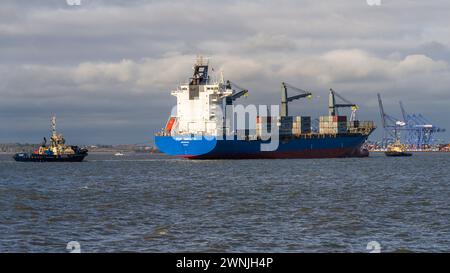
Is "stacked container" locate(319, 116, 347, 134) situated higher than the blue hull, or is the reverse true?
"stacked container" locate(319, 116, 347, 134)

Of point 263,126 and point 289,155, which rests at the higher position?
point 263,126

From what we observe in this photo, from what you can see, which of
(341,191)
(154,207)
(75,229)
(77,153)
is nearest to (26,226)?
(75,229)

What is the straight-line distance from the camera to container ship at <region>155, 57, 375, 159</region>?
9656 cm

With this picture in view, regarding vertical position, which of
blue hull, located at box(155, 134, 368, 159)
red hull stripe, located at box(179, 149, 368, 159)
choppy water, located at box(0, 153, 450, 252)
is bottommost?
choppy water, located at box(0, 153, 450, 252)

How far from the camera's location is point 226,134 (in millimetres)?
98375

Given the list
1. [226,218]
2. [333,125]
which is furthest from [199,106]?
[226,218]

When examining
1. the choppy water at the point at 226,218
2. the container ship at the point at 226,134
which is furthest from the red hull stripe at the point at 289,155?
the choppy water at the point at 226,218

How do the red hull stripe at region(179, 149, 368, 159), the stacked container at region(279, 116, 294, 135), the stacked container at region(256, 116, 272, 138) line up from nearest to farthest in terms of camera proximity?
the red hull stripe at region(179, 149, 368, 159) → the stacked container at region(256, 116, 272, 138) → the stacked container at region(279, 116, 294, 135)

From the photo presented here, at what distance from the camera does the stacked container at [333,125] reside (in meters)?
116

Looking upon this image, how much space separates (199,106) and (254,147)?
35.5 ft

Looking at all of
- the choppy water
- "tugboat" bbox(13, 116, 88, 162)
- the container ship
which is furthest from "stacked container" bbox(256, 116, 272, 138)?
the choppy water

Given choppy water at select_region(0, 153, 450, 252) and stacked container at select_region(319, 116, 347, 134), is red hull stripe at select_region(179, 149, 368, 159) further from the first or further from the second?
choppy water at select_region(0, 153, 450, 252)

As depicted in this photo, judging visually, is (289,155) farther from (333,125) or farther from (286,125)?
(333,125)

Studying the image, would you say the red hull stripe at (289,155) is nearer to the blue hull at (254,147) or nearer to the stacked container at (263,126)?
the blue hull at (254,147)
